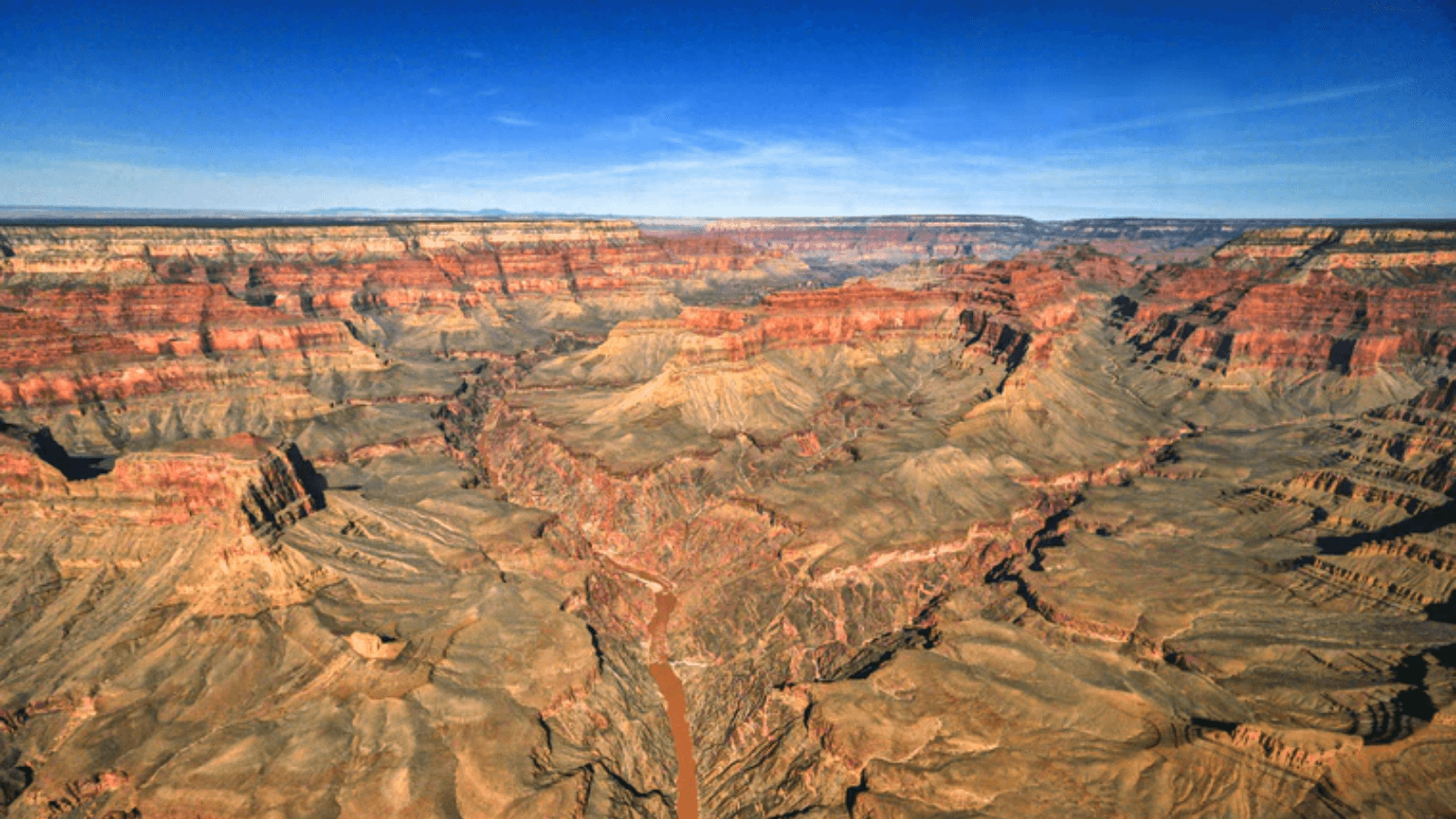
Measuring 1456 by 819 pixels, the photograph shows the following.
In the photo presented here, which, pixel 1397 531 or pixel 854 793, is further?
pixel 1397 531

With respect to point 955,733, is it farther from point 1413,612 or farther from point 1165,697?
point 1413,612

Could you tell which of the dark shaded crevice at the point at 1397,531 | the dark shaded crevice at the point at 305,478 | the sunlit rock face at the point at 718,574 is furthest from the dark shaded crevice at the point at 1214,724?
the dark shaded crevice at the point at 305,478

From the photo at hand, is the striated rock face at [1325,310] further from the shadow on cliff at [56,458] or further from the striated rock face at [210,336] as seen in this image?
the shadow on cliff at [56,458]

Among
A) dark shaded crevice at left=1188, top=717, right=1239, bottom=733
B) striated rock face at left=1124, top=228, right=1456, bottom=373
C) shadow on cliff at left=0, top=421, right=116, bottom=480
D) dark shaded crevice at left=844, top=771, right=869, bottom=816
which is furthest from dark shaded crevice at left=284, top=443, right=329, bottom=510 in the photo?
striated rock face at left=1124, top=228, right=1456, bottom=373

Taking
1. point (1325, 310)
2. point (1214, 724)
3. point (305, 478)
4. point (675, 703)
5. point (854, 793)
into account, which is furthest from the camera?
point (1325, 310)

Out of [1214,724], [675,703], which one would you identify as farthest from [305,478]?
[1214,724]

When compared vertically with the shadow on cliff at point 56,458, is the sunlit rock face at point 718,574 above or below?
below

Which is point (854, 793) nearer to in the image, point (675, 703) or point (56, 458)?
point (675, 703)

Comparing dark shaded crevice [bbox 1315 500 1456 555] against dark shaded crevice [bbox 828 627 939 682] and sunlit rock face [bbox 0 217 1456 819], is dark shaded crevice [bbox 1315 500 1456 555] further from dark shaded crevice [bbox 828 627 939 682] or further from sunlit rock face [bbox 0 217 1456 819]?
dark shaded crevice [bbox 828 627 939 682]

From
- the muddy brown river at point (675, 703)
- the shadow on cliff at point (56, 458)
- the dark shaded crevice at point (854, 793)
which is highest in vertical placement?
the shadow on cliff at point (56, 458)
